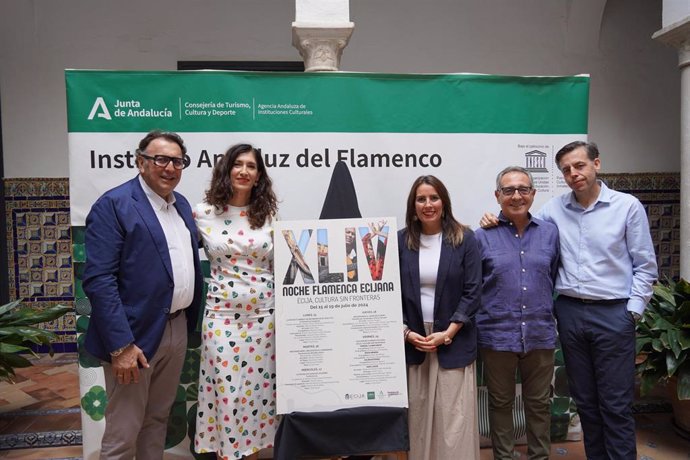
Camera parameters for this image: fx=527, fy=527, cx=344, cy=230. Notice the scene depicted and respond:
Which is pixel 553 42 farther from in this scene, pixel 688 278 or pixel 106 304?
pixel 106 304

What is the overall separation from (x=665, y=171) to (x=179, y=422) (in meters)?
5.31

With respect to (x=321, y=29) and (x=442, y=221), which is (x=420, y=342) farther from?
(x=321, y=29)

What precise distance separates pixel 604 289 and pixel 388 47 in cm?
360

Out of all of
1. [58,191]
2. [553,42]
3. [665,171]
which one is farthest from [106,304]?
[665,171]

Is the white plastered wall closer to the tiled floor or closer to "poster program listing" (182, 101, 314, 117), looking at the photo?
the tiled floor

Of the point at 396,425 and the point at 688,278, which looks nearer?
the point at 396,425

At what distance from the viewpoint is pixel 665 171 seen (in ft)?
18.2

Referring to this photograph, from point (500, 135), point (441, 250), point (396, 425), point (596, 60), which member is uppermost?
point (596, 60)

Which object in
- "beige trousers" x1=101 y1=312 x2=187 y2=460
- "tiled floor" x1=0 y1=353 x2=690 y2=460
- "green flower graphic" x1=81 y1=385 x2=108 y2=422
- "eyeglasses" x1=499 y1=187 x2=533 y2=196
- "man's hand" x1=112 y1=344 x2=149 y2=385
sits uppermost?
"eyeglasses" x1=499 y1=187 x2=533 y2=196

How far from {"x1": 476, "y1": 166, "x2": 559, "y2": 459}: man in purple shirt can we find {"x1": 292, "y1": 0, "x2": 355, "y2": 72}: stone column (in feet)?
4.47

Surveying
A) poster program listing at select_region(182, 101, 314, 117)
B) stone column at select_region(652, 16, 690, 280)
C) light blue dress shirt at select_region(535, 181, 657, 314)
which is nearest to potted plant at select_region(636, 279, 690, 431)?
stone column at select_region(652, 16, 690, 280)

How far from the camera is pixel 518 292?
242cm

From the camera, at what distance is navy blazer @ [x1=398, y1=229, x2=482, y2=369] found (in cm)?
228

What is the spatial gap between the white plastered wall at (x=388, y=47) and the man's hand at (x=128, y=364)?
142 inches
